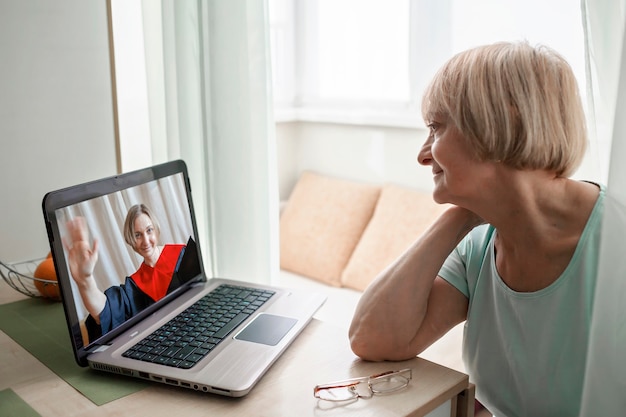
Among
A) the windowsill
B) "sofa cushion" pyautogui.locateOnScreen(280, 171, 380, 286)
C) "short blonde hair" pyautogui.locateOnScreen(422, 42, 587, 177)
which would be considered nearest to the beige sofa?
"sofa cushion" pyautogui.locateOnScreen(280, 171, 380, 286)

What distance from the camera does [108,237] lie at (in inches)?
41.9

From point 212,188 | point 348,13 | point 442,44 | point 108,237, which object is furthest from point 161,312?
point 348,13

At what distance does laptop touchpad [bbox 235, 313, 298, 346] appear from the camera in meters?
1.05

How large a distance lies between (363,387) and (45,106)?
107cm

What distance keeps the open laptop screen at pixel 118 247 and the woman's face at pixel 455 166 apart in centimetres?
52

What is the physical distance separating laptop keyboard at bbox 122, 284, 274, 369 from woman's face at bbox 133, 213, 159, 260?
0.41ft

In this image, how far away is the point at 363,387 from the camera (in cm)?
92

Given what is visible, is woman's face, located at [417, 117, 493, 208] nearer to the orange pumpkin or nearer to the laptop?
the laptop

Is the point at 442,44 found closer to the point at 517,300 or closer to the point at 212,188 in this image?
the point at 212,188

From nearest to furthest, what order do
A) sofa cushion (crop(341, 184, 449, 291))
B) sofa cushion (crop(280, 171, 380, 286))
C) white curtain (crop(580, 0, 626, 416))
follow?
white curtain (crop(580, 0, 626, 416))
sofa cushion (crop(341, 184, 449, 291))
sofa cushion (crop(280, 171, 380, 286))

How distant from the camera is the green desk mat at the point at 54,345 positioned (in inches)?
36.9

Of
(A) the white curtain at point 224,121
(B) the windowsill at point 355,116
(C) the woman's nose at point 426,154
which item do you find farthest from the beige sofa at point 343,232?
(C) the woman's nose at point 426,154

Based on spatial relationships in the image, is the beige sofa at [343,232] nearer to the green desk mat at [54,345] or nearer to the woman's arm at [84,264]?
the green desk mat at [54,345]

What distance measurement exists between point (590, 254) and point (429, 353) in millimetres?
823
